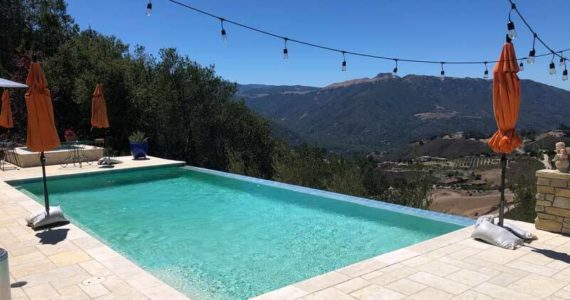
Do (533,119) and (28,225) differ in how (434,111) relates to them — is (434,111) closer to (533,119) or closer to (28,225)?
(533,119)

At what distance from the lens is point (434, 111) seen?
18938 centimetres

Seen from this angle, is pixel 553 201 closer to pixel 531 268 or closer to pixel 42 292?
pixel 531 268

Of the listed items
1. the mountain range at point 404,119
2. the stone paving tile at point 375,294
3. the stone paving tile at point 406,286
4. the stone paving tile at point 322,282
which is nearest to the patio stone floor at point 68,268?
the stone paving tile at point 322,282

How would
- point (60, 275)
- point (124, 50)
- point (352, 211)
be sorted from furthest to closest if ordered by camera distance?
1. point (124, 50)
2. point (352, 211)
3. point (60, 275)

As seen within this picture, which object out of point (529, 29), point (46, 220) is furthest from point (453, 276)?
point (46, 220)

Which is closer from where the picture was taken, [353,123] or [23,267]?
[23,267]

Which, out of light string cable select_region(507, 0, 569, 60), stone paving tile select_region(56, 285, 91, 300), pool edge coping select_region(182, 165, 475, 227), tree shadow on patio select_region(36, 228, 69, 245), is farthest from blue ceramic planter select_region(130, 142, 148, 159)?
light string cable select_region(507, 0, 569, 60)

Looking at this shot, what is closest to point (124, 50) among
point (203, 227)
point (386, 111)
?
point (203, 227)

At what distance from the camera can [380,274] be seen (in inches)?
171

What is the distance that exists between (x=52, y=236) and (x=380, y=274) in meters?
4.38

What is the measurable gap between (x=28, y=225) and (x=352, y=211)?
17.5 ft

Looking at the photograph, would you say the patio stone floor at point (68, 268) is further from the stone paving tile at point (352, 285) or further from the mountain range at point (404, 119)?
the mountain range at point (404, 119)

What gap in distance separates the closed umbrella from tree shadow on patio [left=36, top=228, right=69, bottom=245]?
5.66m

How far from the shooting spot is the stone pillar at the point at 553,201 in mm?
5422
